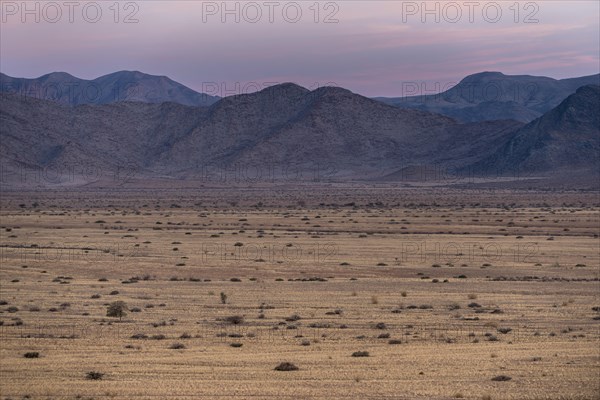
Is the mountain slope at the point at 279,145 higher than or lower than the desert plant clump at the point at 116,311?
higher

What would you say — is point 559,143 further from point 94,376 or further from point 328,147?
point 94,376

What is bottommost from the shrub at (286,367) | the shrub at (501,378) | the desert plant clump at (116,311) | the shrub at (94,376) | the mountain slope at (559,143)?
the shrub at (501,378)

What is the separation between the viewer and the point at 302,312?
28.8 m

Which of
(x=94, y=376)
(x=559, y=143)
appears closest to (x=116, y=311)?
(x=94, y=376)

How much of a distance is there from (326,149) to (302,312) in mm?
159327

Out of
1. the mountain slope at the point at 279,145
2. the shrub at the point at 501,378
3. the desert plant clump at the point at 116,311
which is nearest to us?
the shrub at the point at 501,378

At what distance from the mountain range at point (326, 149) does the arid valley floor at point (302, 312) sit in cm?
9978

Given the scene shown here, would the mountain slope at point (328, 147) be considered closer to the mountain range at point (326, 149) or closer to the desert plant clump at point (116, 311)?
the mountain range at point (326, 149)

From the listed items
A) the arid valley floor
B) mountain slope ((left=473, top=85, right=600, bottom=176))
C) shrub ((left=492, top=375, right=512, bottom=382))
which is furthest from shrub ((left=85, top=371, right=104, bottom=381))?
mountain slope ((left=473, top=85, right=600, bottom=176))

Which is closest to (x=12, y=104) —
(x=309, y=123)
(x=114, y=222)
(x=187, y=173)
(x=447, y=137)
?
(x=187, y=173)

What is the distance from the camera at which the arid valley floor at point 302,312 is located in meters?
19.1

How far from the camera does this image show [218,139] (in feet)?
650

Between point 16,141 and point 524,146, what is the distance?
89.4 metres

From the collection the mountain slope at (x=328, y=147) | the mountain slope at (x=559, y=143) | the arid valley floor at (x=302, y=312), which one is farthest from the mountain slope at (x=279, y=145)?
the arid valley floor at (x=302, y=312)
